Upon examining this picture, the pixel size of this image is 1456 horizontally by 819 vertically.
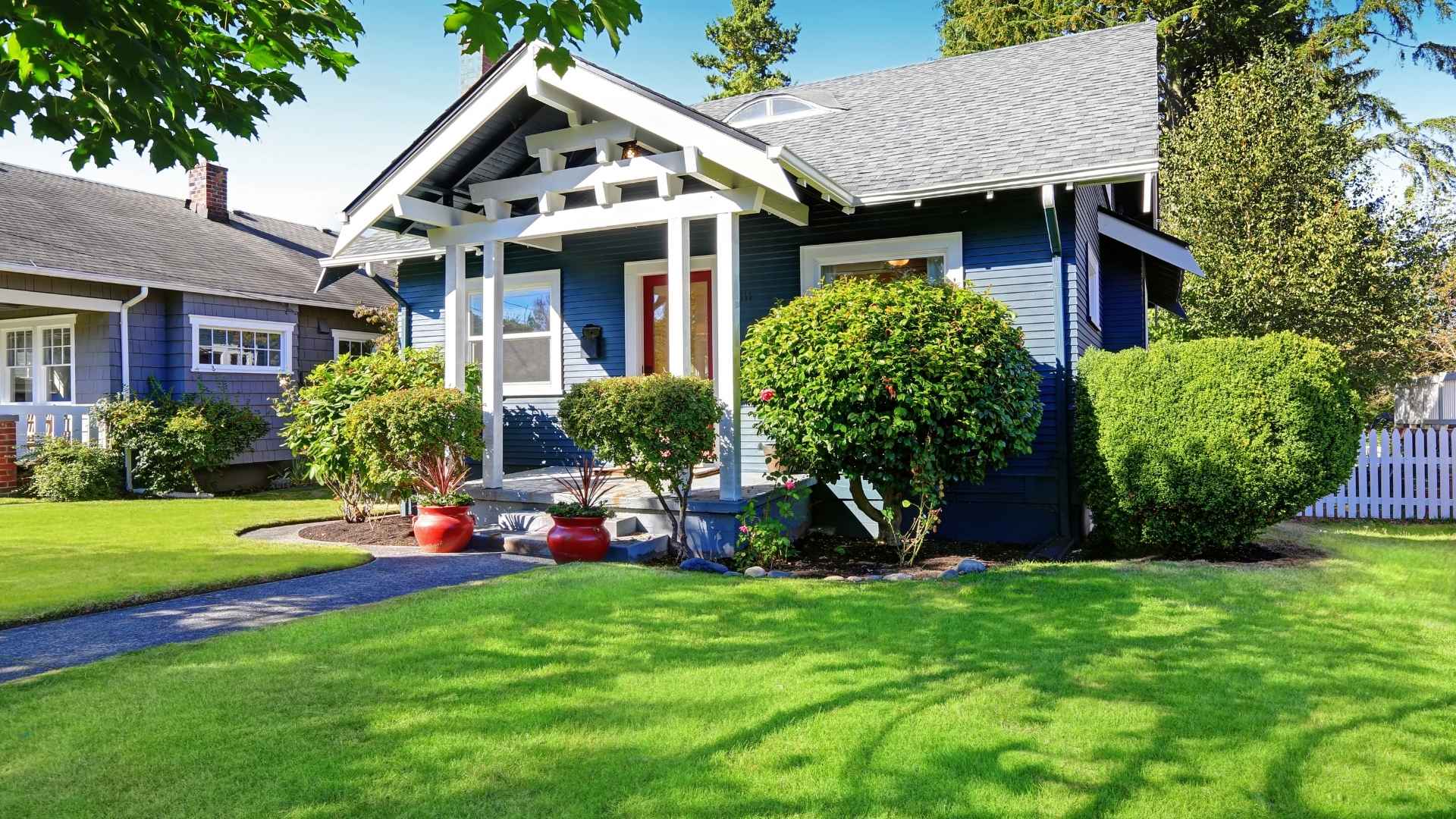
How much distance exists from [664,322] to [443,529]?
387cm

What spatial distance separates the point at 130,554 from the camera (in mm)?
8023

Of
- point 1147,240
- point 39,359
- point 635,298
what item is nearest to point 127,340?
point 39,359

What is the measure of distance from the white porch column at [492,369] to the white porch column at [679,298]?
6.71ft

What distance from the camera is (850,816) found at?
9.34 feet

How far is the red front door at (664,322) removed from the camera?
35.2 ft

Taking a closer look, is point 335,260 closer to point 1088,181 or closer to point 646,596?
point 646,596

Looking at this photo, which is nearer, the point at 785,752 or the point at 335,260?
the point at 785,752

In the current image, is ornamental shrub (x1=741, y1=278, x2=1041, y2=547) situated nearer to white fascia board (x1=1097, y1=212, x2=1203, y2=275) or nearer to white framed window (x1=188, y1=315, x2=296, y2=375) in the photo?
white fascia board (x1=1097, y1=212, x2=1203, y2=275)

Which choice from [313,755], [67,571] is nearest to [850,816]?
[313,755]

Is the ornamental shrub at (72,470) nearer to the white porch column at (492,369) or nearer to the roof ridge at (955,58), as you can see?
the white porch column at (492,369)

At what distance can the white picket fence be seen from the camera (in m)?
11.5

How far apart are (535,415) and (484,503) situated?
2382mm

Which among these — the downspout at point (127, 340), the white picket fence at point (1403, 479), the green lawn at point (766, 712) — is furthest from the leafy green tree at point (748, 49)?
the green lawn at point (766, 712)

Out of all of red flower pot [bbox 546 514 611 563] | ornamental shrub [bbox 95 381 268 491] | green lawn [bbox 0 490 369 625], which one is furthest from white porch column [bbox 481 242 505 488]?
ornamental shrub [bbox 95 381 268 491]
